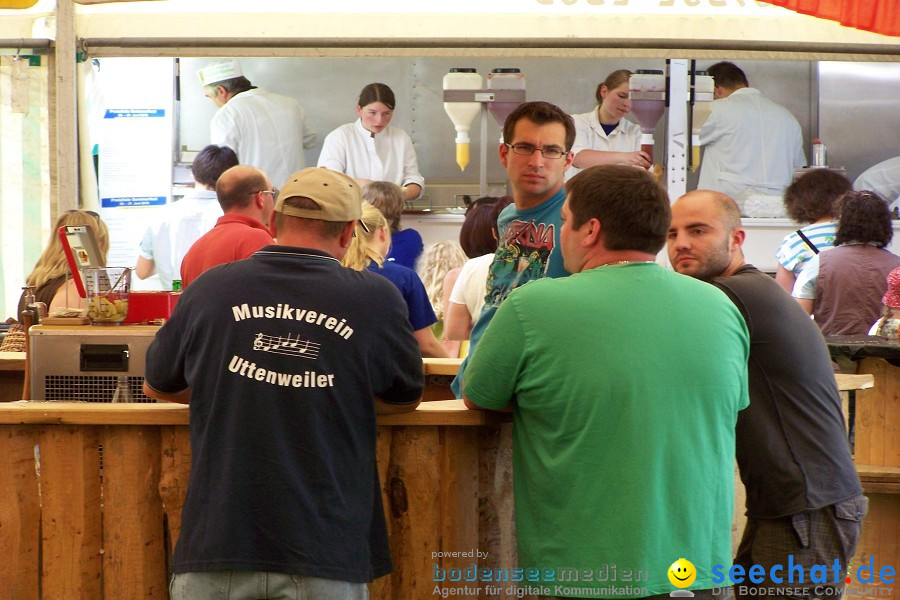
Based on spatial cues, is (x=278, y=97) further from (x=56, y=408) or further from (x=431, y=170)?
(x=56, y=408)

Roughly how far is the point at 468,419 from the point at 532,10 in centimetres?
282

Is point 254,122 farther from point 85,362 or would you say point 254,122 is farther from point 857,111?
point 857,111

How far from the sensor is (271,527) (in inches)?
80.4

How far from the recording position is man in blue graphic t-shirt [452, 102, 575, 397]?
2.81 meters

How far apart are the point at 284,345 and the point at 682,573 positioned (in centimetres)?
90

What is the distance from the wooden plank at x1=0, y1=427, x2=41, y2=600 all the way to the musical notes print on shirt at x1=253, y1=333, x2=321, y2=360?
79cm

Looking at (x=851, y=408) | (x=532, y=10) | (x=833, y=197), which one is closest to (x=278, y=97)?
(x=532, y=10)

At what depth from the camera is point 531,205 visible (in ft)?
9.57

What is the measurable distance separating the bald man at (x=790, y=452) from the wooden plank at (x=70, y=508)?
1555mm

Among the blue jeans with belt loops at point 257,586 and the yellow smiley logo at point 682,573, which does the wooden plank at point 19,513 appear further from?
the yellow smiley logo at point 682,573

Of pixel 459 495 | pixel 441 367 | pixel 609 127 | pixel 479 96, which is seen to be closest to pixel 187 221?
pixel 479 96

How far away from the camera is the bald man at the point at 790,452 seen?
250 centimetres

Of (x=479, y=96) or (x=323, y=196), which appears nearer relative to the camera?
(x=323, y=196)

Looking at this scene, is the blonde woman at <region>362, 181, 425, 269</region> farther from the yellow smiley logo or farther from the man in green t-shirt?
the yellow smiley logo
